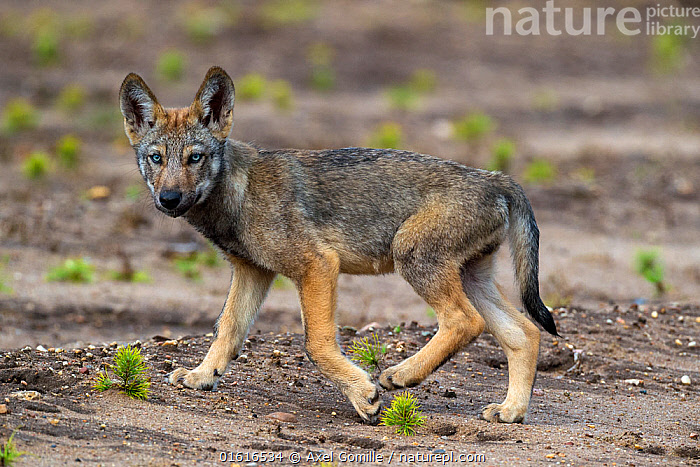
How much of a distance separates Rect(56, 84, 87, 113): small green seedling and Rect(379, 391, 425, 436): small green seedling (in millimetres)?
12940

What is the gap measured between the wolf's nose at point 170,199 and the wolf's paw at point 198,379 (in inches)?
49.4

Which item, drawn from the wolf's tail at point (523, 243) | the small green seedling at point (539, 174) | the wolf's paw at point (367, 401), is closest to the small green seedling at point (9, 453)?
the wolf's paw at point (367, 401)

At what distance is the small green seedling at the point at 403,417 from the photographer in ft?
18.5

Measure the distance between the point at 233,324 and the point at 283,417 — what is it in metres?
0.97

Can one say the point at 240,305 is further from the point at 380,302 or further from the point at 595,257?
the point at 595,257

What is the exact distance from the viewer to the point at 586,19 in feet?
86.3

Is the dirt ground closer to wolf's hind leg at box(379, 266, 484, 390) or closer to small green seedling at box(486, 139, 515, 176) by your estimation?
wolf's hind leg at box(379, 266, 484, 390)

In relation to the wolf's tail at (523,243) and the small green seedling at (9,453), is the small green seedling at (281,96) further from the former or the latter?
the small green seedling at (9,453)

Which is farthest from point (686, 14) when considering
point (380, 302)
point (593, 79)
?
point (380, 302)

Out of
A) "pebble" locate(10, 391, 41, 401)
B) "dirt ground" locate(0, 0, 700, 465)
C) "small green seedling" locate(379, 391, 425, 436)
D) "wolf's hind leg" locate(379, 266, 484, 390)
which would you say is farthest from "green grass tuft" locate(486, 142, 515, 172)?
A: "pebble" locate(10, 391, 41, 401)

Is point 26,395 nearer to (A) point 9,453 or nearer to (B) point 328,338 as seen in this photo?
(A) point 9,453

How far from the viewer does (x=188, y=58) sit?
21188 millimetres

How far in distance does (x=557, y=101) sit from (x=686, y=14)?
27.2ft

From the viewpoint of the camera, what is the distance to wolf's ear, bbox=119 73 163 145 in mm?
6277
